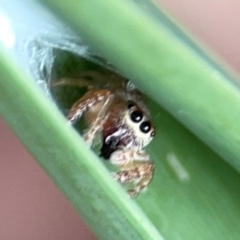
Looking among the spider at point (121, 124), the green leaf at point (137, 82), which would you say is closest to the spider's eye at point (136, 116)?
the spider at point (121, 124)

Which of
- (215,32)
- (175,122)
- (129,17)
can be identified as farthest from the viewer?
(215,32)

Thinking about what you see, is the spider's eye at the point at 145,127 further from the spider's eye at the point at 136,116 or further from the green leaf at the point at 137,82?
the green leaf at the point at 137,82

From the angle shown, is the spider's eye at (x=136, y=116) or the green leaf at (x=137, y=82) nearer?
the green leaf at (x=137, y=82)

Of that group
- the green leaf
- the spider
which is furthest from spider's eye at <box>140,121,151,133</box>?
the green leaf

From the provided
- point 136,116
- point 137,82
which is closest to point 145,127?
point 136,116

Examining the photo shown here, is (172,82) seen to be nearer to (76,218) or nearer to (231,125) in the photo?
(231,125)

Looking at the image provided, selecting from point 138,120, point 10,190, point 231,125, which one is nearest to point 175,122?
point 138,120

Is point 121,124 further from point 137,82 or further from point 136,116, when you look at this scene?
point 137,82
